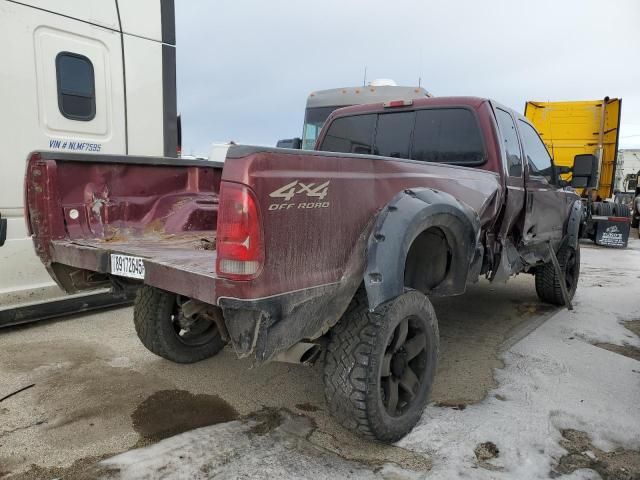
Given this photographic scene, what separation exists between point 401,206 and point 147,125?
11.2ft

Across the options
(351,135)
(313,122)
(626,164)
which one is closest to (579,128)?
(313,122)

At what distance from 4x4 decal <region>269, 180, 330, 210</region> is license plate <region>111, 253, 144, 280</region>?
841 millimetres

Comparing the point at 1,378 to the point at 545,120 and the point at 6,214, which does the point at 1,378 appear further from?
the point at 545,120

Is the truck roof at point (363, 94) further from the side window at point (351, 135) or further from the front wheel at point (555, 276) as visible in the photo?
the side window at point (351, 135)

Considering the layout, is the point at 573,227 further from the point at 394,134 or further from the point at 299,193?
the point at 299,193

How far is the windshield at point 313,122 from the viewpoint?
1059 cm

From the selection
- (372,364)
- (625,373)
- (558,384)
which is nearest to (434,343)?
(372,364)

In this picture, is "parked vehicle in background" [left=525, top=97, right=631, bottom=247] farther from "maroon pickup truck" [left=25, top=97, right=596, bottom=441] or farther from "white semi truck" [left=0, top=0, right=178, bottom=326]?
"white semi truck" [left=0, top=0, right=178, bottom=326]

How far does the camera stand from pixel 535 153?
15.3 feet

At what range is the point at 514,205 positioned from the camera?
3883 mm

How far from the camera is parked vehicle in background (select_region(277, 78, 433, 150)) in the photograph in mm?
10109


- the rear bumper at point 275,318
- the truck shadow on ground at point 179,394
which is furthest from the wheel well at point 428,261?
the rear bumper at point 275,318

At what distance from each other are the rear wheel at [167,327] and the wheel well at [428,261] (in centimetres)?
144

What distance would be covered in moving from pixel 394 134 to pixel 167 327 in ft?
7.79
